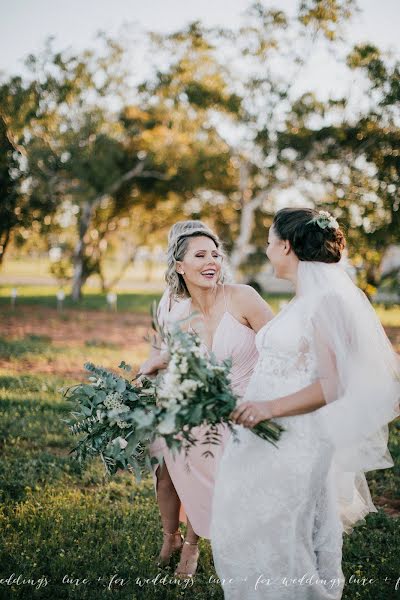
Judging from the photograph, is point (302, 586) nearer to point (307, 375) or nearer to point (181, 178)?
point (307, 375)

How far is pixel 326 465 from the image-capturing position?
3023 mm

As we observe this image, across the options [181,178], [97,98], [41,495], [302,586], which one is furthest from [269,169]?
[302,586]

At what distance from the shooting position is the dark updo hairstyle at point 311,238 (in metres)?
2.99

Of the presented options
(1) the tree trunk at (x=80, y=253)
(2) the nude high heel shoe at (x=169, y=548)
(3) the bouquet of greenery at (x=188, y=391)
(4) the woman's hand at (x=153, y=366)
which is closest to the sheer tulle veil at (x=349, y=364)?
(3) the bouquet of greenery at (x=188, y=391)

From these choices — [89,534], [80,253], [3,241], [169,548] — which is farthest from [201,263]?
[80,253]

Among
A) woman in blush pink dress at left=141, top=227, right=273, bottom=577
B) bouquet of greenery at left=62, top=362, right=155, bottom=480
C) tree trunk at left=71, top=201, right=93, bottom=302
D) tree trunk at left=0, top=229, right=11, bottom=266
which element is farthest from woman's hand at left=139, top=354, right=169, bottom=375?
tree trunk at left=71, top=201, right=93, bottom=302

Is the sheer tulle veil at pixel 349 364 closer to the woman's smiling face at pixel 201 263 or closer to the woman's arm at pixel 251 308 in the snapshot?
the woman's arm at pixel 251 308

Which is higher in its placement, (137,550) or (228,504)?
(228,504)

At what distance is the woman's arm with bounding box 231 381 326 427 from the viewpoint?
2811 mm

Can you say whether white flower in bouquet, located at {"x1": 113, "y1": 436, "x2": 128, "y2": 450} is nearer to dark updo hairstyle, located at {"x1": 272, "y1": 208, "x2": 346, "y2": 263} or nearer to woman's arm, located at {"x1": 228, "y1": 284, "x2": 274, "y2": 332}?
woman's arm, located at {"x1": 228, "y1": 284, "x2": 274, "y2": 332}

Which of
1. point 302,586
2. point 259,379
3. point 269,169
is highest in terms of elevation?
point 269,169

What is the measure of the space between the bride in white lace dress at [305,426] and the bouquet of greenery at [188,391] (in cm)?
14

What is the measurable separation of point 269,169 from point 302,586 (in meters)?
18.0

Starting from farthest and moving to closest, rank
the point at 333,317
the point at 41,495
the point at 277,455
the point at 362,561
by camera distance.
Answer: the point at 41,495, the point at 362,561, the point at 277,455, the point at 333,317
